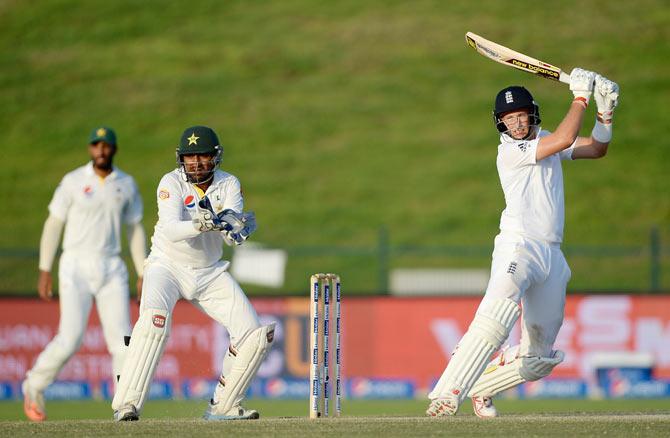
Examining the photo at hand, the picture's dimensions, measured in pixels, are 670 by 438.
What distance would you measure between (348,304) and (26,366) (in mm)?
3131

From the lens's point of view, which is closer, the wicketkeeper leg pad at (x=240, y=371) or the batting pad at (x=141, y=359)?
the batting pad at (x=141, y=359)

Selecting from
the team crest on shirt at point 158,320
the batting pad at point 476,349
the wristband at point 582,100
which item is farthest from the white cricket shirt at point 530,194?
the team crest on shirt at point 158,320

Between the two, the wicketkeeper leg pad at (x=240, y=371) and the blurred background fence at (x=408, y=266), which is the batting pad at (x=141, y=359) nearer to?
the wicketkeeper leg pad at (x=240, y=371)

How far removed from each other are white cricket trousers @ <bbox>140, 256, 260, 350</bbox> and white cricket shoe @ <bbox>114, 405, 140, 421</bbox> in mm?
591

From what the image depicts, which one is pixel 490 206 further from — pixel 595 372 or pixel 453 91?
pixel 595 372

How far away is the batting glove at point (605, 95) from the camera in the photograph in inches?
290

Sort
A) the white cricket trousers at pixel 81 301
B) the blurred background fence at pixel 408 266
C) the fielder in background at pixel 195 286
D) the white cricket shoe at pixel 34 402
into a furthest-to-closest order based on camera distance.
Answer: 1. the blurred background fence at pixel 408 266
2. the white cricket shoe at pixel 34 402
3. the white cricket trousers at pixel 81 301
4. the fielder in background at pixel 195 286

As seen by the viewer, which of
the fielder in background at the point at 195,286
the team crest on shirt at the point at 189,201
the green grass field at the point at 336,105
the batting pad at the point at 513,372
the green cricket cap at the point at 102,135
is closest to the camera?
the fielder in background at the point at 195,286

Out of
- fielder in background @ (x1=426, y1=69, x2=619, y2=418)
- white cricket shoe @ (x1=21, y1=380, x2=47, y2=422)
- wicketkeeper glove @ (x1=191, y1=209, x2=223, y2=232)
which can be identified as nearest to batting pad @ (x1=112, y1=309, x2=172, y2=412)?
wicketkeeper glove @ (x1=191, y1=209, x2=223, y2=232)

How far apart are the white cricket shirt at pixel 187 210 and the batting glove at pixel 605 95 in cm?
205

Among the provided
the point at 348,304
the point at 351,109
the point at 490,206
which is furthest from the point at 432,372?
the point at 351,109

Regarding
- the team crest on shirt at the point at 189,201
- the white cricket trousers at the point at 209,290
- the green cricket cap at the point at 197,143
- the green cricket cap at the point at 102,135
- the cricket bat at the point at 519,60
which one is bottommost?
the white cricket trousers at the point at 209,290

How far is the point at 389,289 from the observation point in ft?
47.0

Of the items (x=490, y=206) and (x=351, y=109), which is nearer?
(x=490, y=206)
